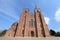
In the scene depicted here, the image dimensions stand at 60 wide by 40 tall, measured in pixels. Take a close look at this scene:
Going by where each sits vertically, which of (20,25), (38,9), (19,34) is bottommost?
(19,34)

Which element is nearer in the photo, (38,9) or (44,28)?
(44,28)

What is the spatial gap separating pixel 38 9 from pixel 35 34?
35.4ft

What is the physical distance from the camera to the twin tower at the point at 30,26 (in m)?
44.5

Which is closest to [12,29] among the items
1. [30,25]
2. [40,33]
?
[30,25]

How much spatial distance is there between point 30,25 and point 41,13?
677 centimetres

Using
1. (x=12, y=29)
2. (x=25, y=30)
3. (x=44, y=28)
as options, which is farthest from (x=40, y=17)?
(x=12, y=29)

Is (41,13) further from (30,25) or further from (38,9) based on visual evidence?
(30,25)

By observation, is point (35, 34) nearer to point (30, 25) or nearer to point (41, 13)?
point (30, 25)

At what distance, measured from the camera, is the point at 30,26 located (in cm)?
4653

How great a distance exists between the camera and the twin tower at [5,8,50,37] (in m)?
44.5

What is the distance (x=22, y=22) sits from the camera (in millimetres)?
47188

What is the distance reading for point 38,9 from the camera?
4956 centimetres

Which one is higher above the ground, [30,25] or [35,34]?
[30,25]

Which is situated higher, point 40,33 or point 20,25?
point 20,25
